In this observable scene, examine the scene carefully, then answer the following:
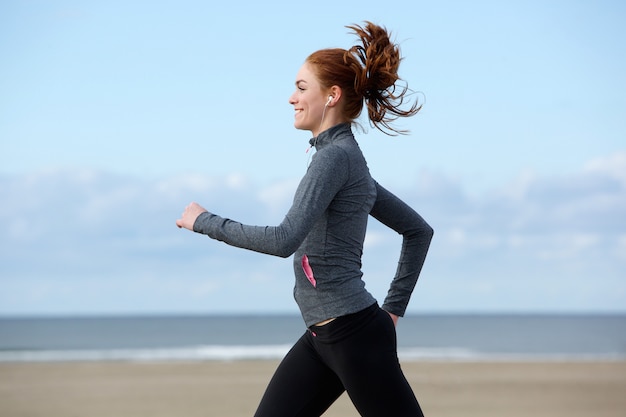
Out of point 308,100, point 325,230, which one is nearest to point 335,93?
point 308,100

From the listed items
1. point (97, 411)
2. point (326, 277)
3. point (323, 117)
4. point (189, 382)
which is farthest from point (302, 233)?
point (189, 382)

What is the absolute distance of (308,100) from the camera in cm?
254

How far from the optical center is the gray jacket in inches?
88.8

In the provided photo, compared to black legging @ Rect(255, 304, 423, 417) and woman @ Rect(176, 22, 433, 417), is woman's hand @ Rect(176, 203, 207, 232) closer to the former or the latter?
woman @ Rect(176, 22, 433, 417)

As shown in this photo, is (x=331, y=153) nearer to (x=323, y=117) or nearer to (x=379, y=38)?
(x=323, y=117)

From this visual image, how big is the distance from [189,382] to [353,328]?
31.2 feet

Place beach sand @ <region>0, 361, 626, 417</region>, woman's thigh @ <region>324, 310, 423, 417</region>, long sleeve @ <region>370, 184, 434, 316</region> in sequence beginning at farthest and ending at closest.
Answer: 1. beach sand @ <region>0, 361, 626, 417</region>
2. long sleeve @ <region>370, 184, 434, 316</region>
3. woman's thigh @ <region>324, 310, 423, 417</region>

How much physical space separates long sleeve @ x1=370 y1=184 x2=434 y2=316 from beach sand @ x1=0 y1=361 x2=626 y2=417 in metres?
5.63

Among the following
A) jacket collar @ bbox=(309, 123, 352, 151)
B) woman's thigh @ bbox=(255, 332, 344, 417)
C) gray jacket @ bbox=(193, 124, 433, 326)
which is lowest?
woman's thigh @ bbox=(255, 332, 344, 417)

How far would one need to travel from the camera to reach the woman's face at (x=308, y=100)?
8.29ft

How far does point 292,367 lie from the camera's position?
2598 millimetres

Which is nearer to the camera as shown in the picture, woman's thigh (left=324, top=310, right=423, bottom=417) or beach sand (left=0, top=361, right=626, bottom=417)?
woman's thigh (left=324, top=310, right=423, bottom=417)

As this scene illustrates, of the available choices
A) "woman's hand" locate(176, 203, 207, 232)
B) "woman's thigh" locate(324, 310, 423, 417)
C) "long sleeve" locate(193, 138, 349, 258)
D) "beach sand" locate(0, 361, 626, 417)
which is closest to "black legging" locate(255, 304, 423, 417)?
"woman's thigh" locate(324, 310, 423, 417)

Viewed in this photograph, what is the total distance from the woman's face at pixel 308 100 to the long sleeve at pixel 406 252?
16.5 inches
